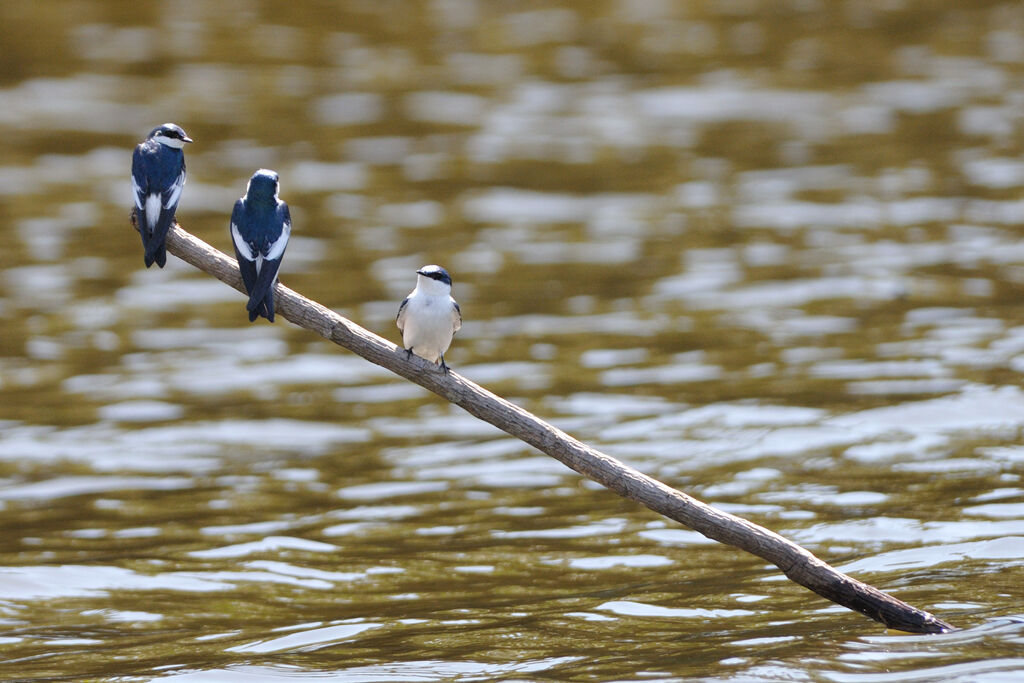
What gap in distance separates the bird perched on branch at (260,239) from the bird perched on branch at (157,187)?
0.31m

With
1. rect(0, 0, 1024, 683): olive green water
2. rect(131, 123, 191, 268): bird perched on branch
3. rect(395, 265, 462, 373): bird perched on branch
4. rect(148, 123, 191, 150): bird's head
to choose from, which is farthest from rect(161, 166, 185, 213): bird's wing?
rect(0, 0, 1024, 683): olive green water

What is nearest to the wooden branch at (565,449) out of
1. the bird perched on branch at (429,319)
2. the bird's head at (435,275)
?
the bird perched on branch at (429,319)

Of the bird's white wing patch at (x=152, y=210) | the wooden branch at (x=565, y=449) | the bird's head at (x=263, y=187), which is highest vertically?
the bird's head at (x=263, y=187)

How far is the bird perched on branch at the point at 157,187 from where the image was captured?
646 cm

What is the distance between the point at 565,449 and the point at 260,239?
1.67m

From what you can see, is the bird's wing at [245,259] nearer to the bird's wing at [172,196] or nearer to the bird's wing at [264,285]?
the bird's wing at [264,285]

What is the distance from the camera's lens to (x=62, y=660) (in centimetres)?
734

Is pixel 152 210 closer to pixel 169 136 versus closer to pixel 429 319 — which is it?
pixel 169 136

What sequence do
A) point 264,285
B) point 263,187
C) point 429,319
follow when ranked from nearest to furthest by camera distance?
point 264,285, point 263,187, point 429,319

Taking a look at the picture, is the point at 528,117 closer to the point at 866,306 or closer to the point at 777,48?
the point at 777,48

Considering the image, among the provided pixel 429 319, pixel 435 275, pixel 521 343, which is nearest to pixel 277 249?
pixel 429 319

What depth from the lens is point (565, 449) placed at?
20.8ft

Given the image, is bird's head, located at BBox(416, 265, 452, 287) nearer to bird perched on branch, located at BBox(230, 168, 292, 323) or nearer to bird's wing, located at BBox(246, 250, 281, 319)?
bird perched on branch, located at BBox(230, 168, 292, 323)

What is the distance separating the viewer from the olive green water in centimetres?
784
